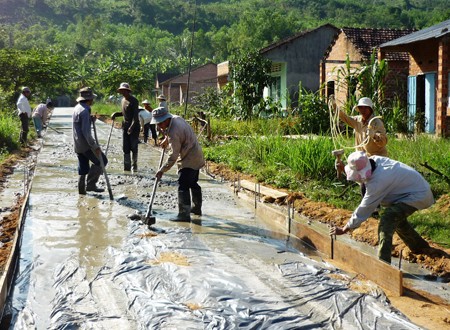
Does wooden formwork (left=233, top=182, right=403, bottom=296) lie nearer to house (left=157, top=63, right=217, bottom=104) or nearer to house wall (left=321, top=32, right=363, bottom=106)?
house wall (left=321, top=32, right=363, bottom=106)

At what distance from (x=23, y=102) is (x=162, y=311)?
14.5 meters

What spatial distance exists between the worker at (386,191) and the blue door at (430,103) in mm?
11357

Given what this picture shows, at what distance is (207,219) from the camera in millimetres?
8859

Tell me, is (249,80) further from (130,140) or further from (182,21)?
(182,21)

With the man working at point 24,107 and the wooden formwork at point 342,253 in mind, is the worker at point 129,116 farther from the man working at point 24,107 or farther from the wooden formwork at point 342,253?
the man working at point 24,107

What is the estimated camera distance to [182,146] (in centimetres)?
827

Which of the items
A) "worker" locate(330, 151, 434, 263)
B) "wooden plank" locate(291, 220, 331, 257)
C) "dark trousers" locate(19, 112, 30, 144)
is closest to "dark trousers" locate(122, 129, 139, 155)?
"wooden plank" locate(291, 220, 331, 257)

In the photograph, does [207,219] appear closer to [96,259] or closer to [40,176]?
[96,259]

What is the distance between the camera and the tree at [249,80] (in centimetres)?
2202

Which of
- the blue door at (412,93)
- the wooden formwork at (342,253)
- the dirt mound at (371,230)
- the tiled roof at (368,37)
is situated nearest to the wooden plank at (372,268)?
the wooden formwork at (342,253)

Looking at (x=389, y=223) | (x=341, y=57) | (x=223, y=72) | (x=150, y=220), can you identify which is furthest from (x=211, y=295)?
(x=223, y=72)

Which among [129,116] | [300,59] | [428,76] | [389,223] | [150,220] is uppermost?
[300,59]

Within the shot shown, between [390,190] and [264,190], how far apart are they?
4580 mm

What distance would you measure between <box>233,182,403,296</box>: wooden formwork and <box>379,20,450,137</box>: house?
24.2ft
